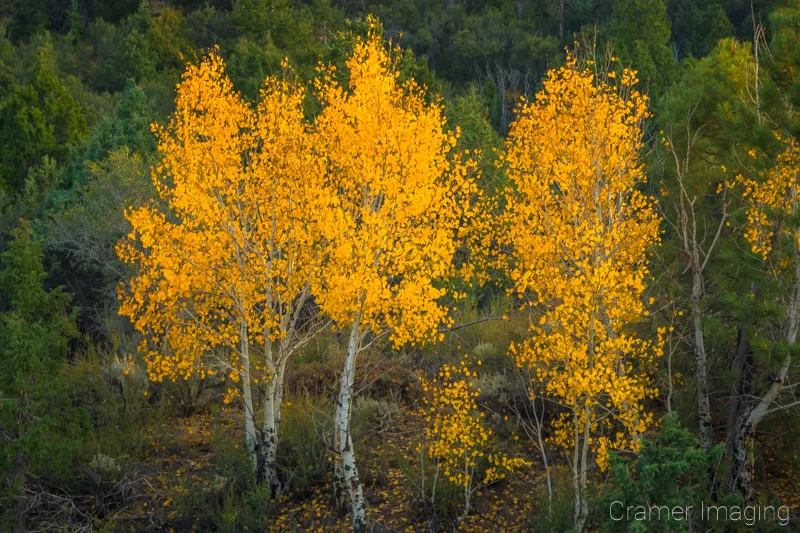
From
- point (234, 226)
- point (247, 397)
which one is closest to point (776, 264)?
point (234, 226)

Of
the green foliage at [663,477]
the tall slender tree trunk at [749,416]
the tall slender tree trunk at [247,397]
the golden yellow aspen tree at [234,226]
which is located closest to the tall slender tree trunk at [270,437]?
the golden yellow aspen tree at [234,226]

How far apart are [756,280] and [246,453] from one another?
742 cm

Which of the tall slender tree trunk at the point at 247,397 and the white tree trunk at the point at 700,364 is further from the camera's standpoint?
the tall slender tree trunk at the point at 247,397

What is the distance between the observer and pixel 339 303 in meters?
9.85

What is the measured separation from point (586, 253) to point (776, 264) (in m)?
2.51

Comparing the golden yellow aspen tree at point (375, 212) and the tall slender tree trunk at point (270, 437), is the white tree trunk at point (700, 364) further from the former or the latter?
the tall slender tree trunk at point (270, 437)

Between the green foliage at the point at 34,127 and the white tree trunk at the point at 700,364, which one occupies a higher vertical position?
the green foliage at the point at 34,127

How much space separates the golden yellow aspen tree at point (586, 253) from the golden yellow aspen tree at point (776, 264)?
4.20 feet

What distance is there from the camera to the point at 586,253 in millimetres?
11094

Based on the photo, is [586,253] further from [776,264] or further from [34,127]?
[34,127]

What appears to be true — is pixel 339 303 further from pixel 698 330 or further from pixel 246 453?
pixel 698 330

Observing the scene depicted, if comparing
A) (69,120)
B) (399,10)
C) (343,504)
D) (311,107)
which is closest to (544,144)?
(343,504)

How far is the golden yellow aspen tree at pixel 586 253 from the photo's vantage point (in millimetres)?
9422

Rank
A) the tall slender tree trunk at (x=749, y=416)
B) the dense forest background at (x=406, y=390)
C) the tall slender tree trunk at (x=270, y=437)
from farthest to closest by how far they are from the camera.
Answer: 1. the tall slender tree trunk at (x=270, y=437)
2. the tall slender tree trunk at (x=749, y=416)
3. the dense forest background at (x=406, y=390)
